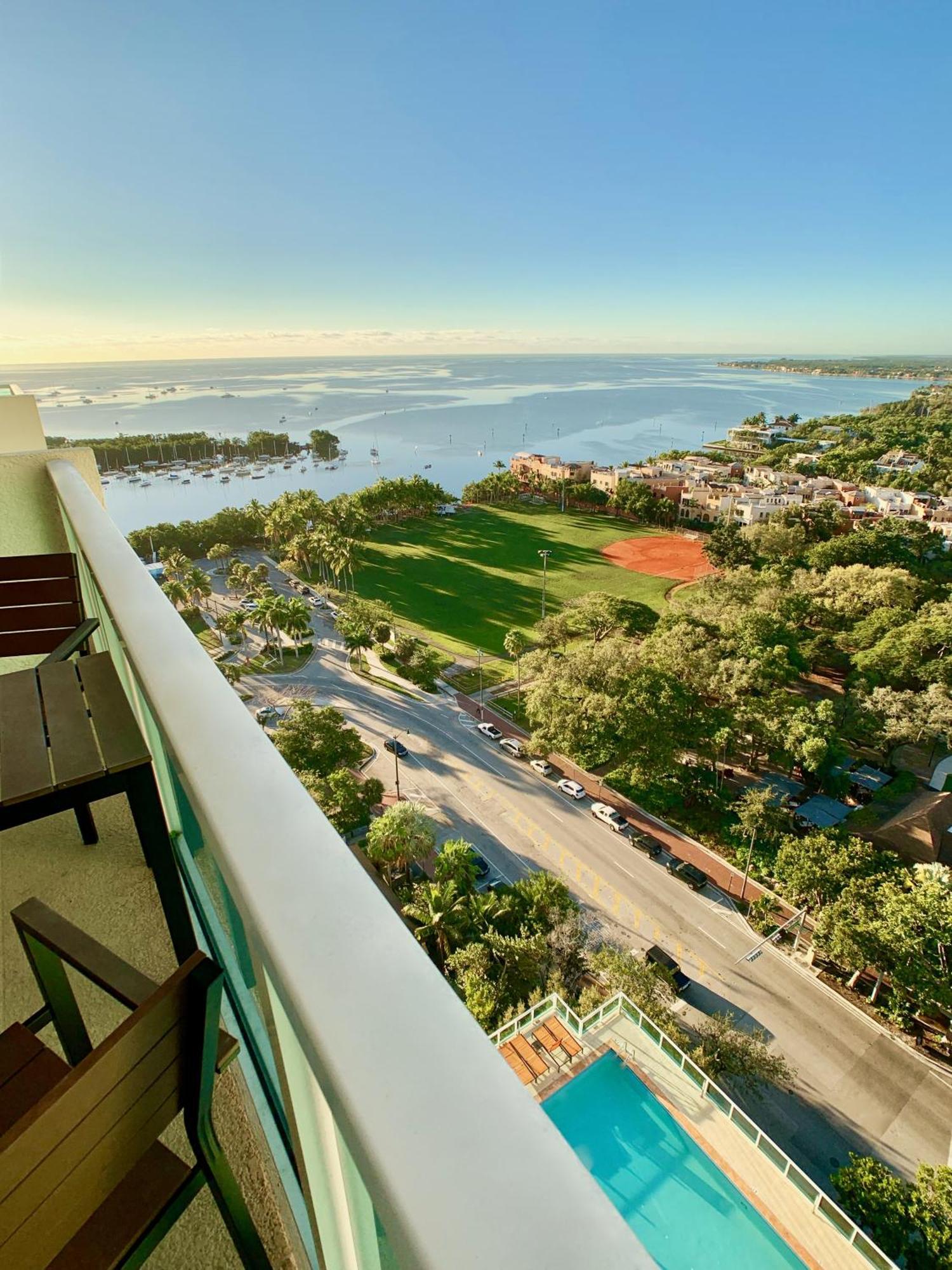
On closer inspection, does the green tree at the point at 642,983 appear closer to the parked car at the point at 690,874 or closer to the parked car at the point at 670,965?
the parked car at the point at 670,965

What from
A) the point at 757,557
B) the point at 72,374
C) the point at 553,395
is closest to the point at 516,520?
the point at 757,557

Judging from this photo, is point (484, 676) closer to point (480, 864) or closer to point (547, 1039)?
point (480, 864)

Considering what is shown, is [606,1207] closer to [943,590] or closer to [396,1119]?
[396,1119]

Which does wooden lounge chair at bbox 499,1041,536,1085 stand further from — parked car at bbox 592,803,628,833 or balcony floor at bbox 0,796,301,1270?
parked car at bbox 592,803,628,833

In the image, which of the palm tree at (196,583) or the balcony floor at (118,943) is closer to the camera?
the balcony floor at (118,943)

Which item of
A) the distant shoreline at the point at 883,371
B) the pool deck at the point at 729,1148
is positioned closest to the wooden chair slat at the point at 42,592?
Answer: the pool deck at the point at 729,1148
